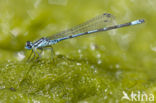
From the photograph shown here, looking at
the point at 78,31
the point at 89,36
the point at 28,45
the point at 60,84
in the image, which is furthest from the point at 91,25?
the point at 60,84

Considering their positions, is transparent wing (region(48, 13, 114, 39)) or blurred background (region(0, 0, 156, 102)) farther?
transparent wing (region(48, 13, 114, 39))

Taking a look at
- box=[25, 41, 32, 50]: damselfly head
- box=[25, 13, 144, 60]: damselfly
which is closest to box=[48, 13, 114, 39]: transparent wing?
box=[25, 13, 144, 60]: damselfly

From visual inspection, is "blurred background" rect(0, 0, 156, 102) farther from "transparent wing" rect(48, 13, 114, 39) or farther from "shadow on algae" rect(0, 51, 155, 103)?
"shadow on algae" rect(0, 51, 155, 103)

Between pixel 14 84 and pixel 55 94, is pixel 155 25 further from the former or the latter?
pixel 14 84

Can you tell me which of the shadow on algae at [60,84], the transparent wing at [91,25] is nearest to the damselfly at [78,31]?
the transparent wing at [91,25]

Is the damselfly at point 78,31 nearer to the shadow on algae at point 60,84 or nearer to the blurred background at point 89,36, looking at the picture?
the blurred background at point 89,36

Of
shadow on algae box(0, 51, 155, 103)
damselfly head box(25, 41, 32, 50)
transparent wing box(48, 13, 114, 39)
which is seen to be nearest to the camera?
shadow on algae box(0, 51, 155, 103)
